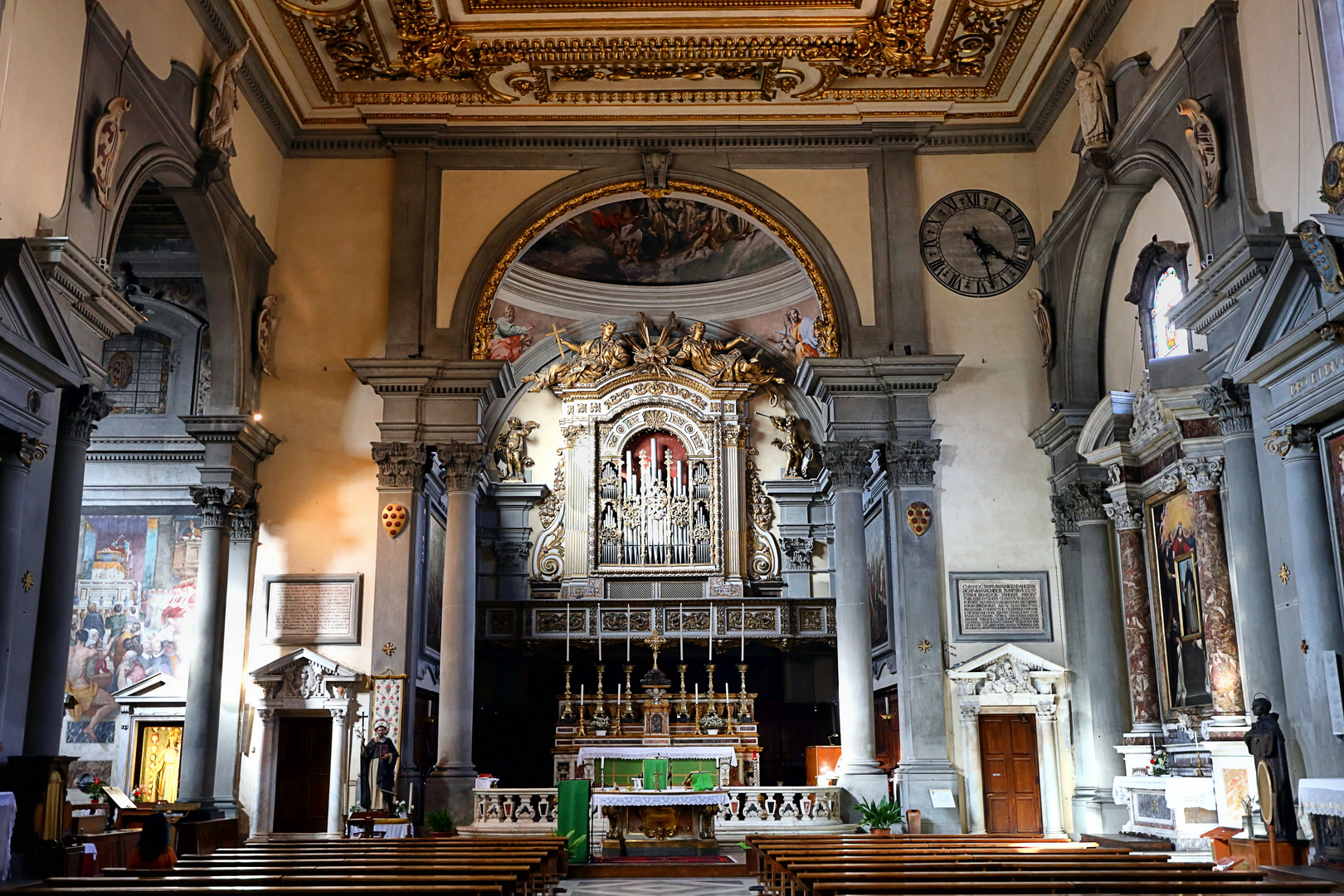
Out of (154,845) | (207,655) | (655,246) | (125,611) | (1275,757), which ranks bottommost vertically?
(154,845)

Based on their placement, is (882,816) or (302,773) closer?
(882,816)

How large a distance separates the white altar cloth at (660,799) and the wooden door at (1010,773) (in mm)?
4107

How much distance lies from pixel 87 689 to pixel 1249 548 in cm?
1608

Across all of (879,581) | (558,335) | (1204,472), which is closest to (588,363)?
(558,335)

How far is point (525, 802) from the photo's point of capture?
16625mm

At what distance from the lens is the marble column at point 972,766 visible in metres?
16.2

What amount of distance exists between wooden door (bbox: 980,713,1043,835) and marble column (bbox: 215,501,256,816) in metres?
9.92

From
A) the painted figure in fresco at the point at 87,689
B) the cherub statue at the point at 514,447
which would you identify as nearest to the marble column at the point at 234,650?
the painted figure in fresco at the point at 87,689

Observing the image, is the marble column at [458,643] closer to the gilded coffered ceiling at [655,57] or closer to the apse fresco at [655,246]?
the gilded coffered ceiling at [655,57]

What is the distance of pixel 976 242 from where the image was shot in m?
18.2

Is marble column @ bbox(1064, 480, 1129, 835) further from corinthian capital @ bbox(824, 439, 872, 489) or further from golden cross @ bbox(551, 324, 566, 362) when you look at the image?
golden cross @ bbox(551, 324, 566, 362)

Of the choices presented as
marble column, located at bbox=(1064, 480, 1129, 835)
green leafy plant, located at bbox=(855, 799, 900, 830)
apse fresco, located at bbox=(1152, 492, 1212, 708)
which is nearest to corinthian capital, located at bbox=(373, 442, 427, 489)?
green leafy plant, located at bbox=(855, 799, 900, 830)

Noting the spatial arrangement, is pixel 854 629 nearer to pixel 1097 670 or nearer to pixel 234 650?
pixel 1097 670

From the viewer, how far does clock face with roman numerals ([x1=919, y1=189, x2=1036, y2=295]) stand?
59.3 feet
